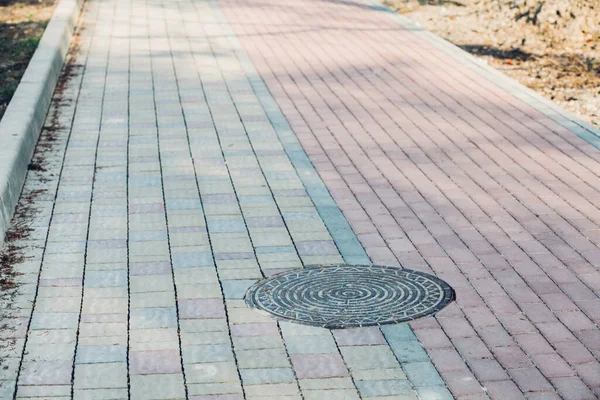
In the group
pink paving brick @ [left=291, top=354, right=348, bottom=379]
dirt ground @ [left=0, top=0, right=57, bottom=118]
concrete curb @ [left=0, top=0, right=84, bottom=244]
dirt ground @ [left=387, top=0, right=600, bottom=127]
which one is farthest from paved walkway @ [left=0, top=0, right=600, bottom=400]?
dirt ground @ [left=387, top=0, right=600, bottom=127]

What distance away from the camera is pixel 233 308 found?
518 cm

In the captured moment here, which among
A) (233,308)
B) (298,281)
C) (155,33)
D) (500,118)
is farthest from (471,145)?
(155,33)

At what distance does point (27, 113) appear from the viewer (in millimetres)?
8078

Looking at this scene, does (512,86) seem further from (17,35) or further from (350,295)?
(17,35)

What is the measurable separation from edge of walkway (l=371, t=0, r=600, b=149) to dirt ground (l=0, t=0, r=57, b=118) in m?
5.41

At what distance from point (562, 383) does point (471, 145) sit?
416 centimetres

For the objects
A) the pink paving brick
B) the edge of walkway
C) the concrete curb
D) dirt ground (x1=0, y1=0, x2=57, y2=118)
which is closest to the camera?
the pink paving brick

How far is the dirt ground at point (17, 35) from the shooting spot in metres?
10.4

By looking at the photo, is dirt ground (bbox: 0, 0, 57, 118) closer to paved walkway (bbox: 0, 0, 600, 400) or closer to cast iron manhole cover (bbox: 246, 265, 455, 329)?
paved walkway (bbox: 0, 0, 600, 400)

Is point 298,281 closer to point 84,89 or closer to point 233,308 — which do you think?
point 233,308

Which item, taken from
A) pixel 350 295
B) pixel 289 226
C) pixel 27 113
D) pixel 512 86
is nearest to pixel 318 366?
pixel 350 295

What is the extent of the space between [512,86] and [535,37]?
123 inches

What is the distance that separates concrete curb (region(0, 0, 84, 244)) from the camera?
654 cm

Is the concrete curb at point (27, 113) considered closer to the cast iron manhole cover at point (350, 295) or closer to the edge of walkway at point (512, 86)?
the cast iron manhole cover at point (350, 295)
